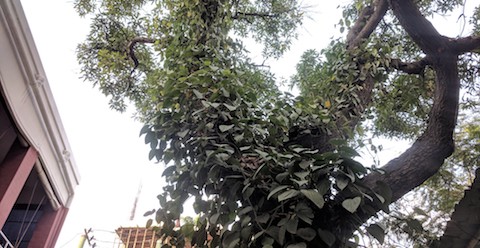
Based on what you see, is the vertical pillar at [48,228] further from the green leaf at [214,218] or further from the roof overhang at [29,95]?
the green leaf at [214,218]

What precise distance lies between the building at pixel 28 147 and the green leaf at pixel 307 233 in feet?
7.64

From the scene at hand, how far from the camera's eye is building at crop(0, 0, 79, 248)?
8.02ft

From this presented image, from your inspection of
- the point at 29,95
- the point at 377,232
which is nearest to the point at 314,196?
the point at 377,232

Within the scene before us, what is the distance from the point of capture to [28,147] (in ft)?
8.99

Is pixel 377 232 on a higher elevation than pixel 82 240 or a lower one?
lower

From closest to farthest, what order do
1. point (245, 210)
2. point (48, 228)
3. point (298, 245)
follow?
point (298, 245)
point (245, 210)
point (48, 228)

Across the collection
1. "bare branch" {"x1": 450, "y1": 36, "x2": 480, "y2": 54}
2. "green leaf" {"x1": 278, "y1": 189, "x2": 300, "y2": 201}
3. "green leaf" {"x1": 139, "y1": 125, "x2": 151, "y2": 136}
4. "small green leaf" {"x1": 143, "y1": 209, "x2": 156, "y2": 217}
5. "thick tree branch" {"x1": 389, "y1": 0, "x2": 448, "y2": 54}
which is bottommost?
"green leaf" {"x1": 278, "y1": 189, "x2": 300, "y2": 201}

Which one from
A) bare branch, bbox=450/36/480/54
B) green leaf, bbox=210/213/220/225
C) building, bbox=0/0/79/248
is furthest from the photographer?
building, bbox=0/0/79/248

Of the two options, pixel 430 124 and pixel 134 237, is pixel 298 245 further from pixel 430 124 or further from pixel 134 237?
pixel 134 237

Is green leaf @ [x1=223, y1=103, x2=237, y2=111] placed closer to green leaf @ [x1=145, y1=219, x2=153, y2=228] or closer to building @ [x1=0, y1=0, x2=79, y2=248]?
green leaf @ [x1=145, y1=219, x2=153, y2=228]

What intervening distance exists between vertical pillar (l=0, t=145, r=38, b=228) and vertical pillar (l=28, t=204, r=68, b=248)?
3.10 ft

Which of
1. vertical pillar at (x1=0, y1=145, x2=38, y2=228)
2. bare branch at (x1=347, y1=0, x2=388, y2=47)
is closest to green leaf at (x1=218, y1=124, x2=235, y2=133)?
bare branch at (x1=347, y1=0, x2=388, y2=47)

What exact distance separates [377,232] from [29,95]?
279 centimetres

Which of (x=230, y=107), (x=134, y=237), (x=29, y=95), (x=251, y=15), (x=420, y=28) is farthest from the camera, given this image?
(x=134, y=237)
